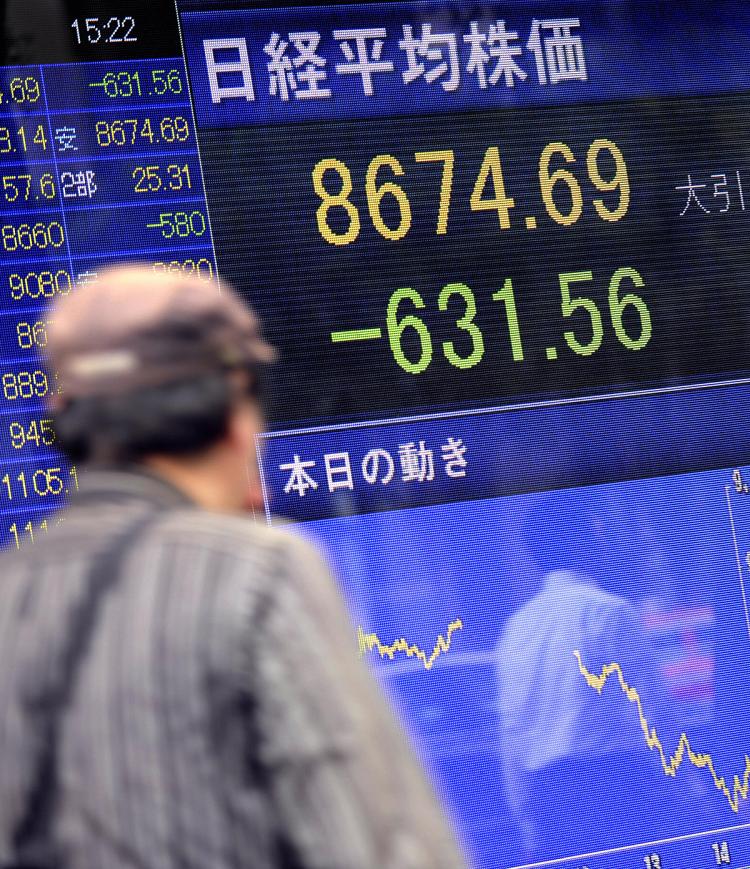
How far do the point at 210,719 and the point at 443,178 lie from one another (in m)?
2.05

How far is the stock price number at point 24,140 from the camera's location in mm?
2656

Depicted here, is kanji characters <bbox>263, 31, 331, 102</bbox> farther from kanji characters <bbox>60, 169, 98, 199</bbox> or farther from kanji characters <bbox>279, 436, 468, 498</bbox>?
kanji characters <bbox>279, 436, 468, 498</bbox>

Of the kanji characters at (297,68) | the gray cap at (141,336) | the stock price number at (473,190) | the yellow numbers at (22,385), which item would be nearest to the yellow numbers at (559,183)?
the stock price number at (473,190)

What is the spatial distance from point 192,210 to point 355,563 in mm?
729

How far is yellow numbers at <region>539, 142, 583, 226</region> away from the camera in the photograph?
290cm

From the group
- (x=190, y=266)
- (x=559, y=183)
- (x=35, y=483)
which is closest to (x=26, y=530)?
(x=35, y=483)

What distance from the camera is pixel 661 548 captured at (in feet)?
9.36

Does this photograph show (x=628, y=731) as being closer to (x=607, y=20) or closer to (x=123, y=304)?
(x=607, y=20)

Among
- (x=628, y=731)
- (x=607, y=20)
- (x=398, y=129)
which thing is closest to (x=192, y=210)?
(x=398, y=129)

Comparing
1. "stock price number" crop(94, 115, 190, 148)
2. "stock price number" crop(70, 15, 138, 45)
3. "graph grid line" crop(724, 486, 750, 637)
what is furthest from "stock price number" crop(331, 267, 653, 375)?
"stock price number" crop(70, 15, 138, 45)

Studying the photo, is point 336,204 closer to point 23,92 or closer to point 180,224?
point 180,224

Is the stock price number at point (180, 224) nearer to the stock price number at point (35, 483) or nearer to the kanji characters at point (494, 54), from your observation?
the stock price number at point (35, 483)

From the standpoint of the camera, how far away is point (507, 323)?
2.84 m

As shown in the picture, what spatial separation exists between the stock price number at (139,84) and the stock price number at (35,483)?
2.34 ft
